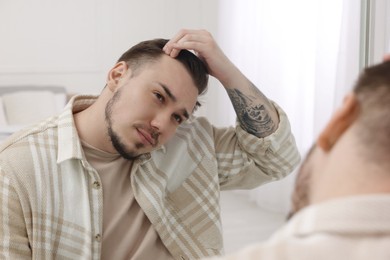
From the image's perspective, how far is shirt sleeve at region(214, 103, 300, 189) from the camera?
1.51 m

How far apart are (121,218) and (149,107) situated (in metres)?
0.26

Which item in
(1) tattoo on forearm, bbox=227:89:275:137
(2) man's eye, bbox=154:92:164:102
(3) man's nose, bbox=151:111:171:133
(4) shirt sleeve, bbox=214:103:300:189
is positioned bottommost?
(4) shirt sleeve, bbox=214:103:300:189

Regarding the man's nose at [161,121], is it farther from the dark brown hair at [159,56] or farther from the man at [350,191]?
the man at [350,191]

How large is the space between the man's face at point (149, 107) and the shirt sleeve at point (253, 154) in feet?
0.69

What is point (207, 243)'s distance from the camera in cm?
146

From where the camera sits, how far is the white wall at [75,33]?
272cm

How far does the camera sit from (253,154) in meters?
1.53

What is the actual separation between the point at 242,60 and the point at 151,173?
1860mm

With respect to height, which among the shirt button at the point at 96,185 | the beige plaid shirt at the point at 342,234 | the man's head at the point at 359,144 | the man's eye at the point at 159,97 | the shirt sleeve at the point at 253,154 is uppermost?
the man's head at the point at 359,144

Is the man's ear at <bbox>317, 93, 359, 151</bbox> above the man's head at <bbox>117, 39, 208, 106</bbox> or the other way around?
above

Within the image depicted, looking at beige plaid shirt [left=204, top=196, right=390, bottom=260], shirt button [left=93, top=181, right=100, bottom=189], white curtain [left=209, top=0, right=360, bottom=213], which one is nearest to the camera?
beige plaid shirt [left=204, top=196, right=390, bottom=260]

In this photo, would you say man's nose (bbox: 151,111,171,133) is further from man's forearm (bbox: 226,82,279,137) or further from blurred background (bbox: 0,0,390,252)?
blurred background (bbox: 0,0,390,252)

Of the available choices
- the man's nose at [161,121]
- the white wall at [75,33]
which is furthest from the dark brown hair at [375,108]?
the white wall at [75,33]

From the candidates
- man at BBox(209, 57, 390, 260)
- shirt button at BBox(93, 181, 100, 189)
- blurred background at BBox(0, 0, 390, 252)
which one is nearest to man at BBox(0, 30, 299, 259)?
shirt button at BBox(93, 181, 100, 189)
